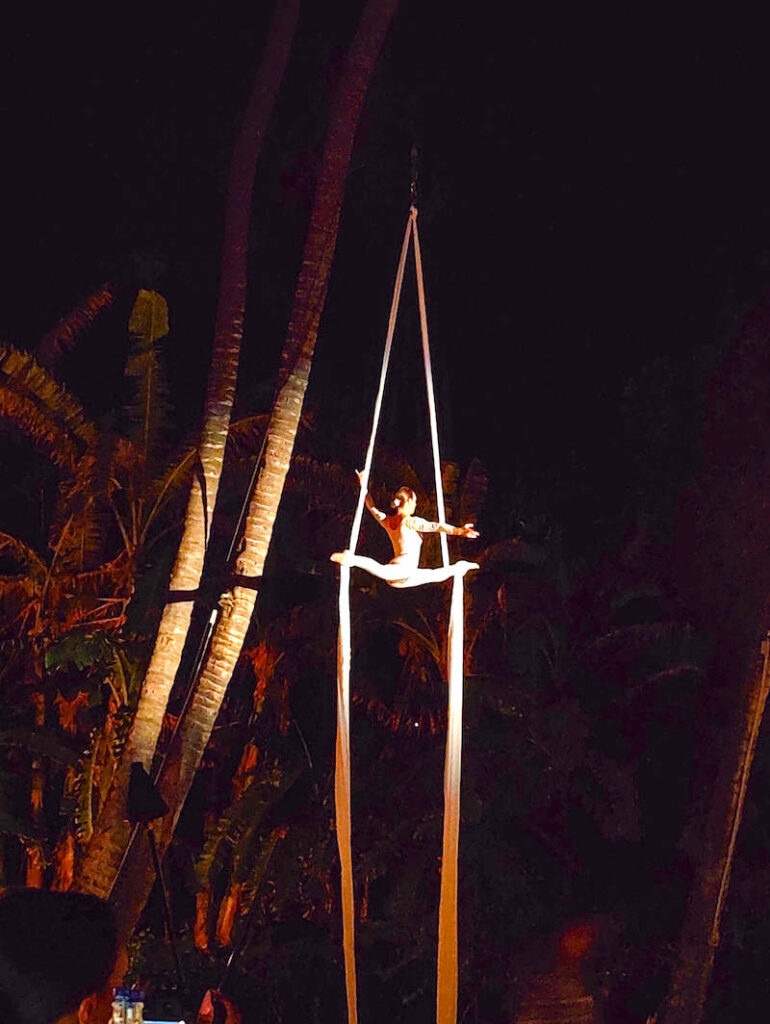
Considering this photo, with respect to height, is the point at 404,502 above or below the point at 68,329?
below

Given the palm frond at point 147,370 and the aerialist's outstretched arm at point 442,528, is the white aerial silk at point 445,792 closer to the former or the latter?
the aerialist's outstretched arm at point 442,528

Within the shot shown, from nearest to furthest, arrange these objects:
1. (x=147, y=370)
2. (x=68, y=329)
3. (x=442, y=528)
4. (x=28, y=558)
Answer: (x=442, y=528) → (x=147, y=370) → (x=68, y=329) → (x=28, y=558)

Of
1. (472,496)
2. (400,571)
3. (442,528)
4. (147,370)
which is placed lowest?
(400,571)

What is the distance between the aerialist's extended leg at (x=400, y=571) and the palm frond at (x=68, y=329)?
4037 mm

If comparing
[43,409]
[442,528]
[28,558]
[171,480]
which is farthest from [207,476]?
[28,558]

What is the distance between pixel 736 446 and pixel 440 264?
389 cm

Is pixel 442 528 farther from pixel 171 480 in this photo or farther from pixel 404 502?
pixel 171 480

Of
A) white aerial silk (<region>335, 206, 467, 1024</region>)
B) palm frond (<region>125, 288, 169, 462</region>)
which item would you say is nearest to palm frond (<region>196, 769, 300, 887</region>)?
palm frond (<region>125, 288, 169, 462</region>)

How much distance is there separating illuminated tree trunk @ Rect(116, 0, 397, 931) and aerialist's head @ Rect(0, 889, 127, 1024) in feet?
17.8

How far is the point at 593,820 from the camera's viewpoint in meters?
12.1

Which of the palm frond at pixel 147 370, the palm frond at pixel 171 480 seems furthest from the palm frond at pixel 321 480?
the palm frond at pixel 147 370

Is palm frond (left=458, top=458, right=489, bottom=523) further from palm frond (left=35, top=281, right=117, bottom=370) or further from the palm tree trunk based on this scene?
palm frond (left=35, top=281, right=117, bottom=370)

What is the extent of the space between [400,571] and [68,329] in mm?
4210

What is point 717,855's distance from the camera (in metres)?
9.94
